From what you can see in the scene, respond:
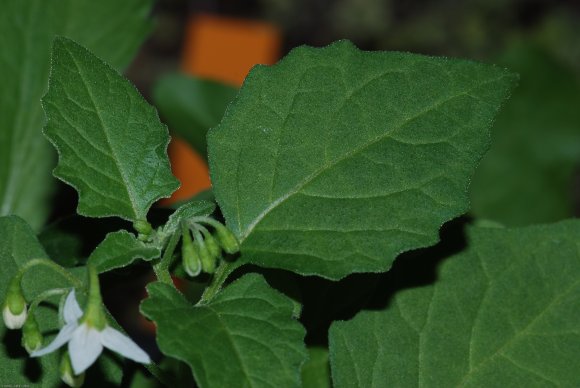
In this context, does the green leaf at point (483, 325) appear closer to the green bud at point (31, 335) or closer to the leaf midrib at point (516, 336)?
the leaf midrib at point (516, 336)

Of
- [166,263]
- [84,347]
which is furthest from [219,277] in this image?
[84,347]

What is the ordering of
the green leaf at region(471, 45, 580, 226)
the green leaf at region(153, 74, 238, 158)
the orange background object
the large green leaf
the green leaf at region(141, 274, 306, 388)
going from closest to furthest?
the green leaf at region(141, 274, 306, 388) < the large green leaf < the green leaf at region(153, 74, 238, 158) < the green leaf at region(471, 45, 580, 226) < the orange background object

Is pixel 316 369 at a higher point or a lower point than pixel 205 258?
lower

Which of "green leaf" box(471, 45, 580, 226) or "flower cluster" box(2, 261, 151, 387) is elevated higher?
"flower cluster" box(2, 261, 151, 387)

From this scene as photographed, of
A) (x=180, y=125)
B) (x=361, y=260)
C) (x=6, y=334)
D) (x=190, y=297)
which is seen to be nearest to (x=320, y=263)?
(x=361, y=260)

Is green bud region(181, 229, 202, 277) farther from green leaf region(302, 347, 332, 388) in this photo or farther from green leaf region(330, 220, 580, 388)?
green leaf region(302, 347, 332, 388)

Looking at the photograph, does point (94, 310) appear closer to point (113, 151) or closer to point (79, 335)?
point (79, 335)

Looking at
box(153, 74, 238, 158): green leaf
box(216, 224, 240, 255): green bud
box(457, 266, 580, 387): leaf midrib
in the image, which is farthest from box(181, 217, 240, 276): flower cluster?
box(153, 74, 238, 158): green leaf
